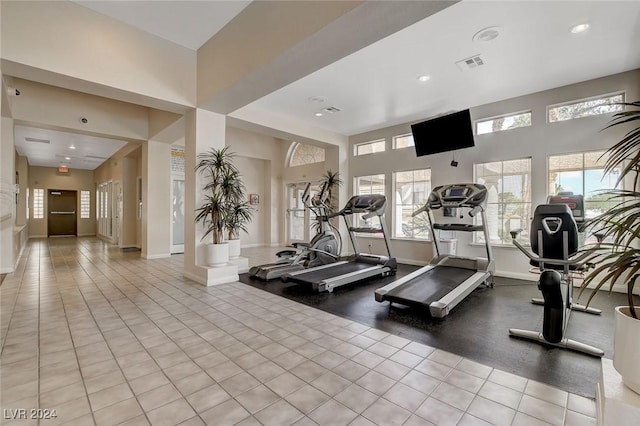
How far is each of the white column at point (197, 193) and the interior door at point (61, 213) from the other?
12.3 metres

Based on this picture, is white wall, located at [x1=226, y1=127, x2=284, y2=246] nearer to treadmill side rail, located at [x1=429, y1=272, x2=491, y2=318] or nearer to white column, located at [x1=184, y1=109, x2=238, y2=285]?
white column, located at [x1=184, y1=109, x2=238, y2=285]

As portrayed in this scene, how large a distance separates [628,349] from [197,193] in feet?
16.5

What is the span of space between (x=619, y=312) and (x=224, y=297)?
153 inches

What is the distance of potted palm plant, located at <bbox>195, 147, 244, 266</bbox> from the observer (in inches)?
188

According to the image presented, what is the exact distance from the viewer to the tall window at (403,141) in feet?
22.7

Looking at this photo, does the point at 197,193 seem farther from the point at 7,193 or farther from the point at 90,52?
the point at 7,193

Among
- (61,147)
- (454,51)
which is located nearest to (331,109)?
(454,51)

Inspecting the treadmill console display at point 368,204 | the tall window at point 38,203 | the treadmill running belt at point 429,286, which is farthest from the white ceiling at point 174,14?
the tall window at point 38,203

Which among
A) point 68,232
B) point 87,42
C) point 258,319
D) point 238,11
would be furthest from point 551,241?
point 68,232

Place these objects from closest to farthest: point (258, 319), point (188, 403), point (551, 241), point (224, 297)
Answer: point (188, 403) < point (551, 241) < point (258, 319) < point (224, 297)

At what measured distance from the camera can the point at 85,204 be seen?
13500 millimetres

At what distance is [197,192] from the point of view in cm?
482

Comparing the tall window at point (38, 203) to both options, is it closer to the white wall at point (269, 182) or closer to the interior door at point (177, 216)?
the interior door at point (177, 216)

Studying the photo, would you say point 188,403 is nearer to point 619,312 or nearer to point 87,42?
point 619,312
